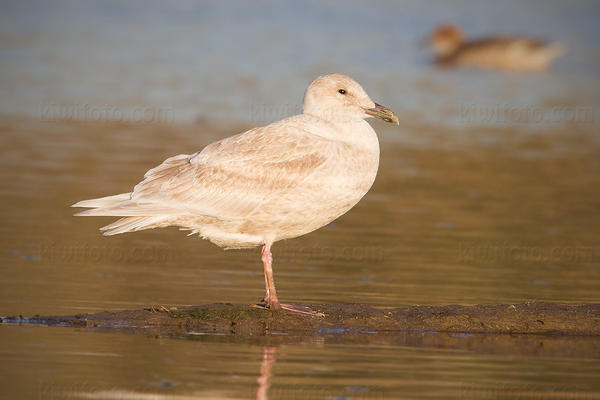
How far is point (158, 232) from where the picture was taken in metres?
14.8

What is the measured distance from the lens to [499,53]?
122ft

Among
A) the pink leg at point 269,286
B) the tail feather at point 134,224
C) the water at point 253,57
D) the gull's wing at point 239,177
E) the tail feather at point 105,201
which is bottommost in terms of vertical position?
the pink leg at point 269,286

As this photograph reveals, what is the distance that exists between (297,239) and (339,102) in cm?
427

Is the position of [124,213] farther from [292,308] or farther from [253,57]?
[253,57]

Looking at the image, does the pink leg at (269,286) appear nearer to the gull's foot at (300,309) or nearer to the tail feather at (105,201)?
the gull's foot at (300,309)

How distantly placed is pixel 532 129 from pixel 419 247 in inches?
515

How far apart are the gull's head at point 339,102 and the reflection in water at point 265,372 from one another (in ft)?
8.29

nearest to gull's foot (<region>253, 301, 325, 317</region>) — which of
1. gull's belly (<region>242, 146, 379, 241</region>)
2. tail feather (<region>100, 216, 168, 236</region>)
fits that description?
gull's belly (<region>242, 146, 379, 241</region>)

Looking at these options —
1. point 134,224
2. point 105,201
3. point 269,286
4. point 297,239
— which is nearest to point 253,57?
point 297,239

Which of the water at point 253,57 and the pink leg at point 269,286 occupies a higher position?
the water at point 253,57

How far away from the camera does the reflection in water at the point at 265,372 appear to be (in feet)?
25.0

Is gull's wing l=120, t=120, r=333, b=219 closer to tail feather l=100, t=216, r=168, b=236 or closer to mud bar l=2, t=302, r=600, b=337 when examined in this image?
tail feather l=100, t=216, r=168, b=236

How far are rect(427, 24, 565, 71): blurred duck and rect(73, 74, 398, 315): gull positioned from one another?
26998mm

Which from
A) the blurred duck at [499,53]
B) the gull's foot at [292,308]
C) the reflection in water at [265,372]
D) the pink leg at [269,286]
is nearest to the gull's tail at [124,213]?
the pink leg at [269,286]
